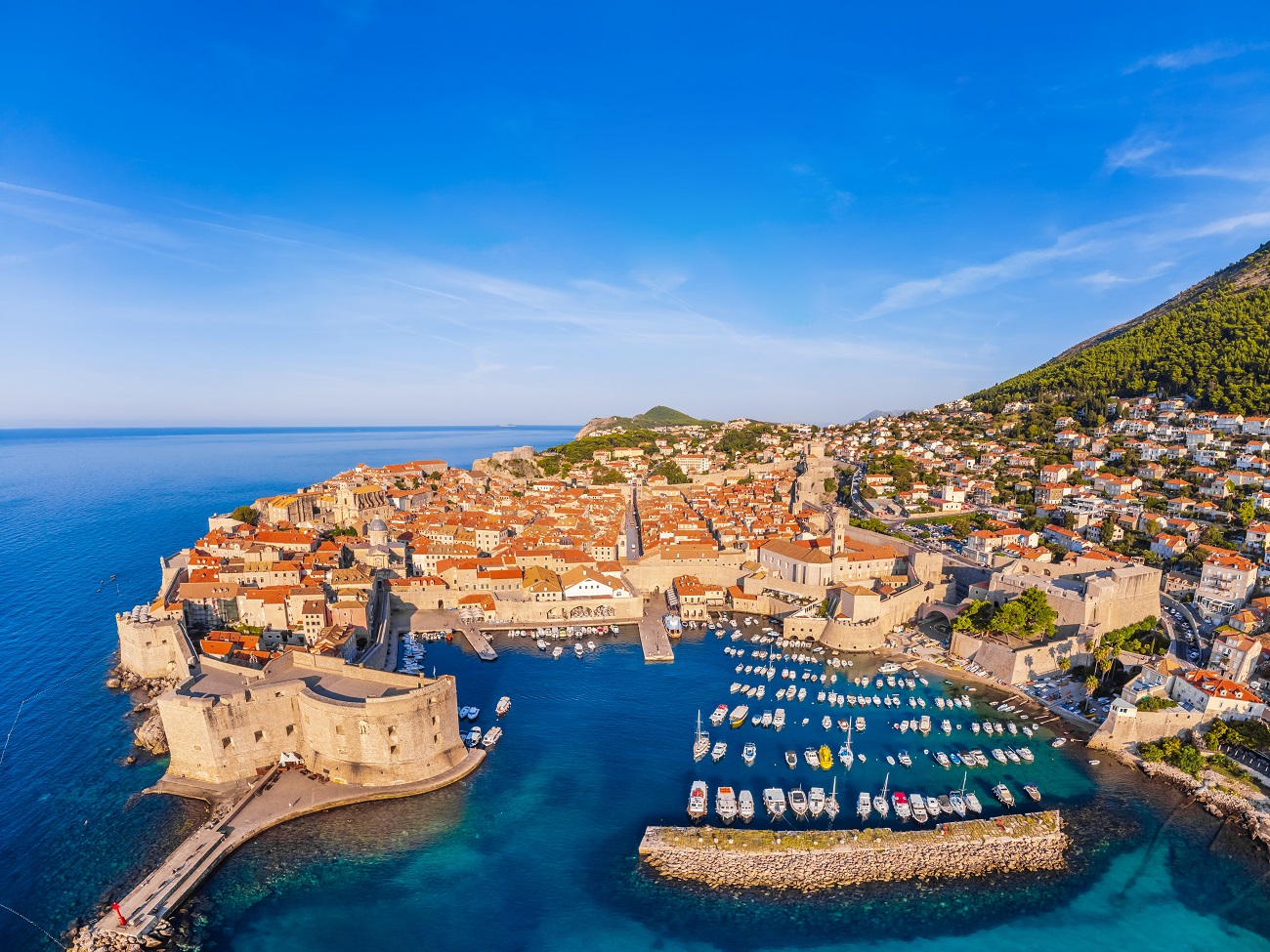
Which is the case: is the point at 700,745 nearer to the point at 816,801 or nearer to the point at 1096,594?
the point at 816,801

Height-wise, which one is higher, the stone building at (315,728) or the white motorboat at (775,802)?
the stone building at (315,728)

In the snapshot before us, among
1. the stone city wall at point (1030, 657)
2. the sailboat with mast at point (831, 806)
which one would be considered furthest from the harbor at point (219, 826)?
the stone city wall at point (1030, 657)

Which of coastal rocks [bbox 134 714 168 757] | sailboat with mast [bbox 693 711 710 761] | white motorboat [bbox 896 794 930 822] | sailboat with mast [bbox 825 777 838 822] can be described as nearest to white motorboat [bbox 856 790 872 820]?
sailboat with mast [bbox 825 777 838 822]

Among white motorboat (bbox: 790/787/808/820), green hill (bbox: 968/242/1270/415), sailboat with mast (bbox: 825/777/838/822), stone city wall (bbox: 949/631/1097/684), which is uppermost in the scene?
green hill (bbox: 968/242/1270/415)

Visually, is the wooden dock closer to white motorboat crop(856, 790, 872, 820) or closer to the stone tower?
white motorboat crop(856, 790, 872, 820)

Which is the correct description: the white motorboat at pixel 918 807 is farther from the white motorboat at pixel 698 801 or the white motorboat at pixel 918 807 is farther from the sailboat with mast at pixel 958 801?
the white motorboat at pixel 698 801

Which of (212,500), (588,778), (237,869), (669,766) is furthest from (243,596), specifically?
(212,500)
